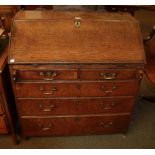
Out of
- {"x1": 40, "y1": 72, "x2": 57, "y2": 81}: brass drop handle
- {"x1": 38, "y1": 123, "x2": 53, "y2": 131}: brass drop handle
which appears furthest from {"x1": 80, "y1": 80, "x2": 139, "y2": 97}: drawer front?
{"x1": 38, "y1": 123, "x2": 53, "y2": 131}: brass drop handle

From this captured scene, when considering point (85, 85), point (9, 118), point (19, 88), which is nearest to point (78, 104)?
point (85, 85)

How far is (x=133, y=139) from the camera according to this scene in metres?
1.82

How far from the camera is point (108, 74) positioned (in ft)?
4.51

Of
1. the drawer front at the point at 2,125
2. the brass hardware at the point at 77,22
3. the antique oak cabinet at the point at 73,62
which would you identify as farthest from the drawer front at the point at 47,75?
the drawer front at the point at 2,125

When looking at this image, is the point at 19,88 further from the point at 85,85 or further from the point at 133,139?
the point at 133,139

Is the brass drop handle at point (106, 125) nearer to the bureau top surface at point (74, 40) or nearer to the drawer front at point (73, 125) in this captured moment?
the drawer front at point (73, 125)

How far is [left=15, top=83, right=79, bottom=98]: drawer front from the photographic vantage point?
1384mm

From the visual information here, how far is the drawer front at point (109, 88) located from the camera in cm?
142

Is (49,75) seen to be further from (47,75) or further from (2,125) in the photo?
(2,125)

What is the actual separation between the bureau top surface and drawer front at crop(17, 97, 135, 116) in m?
0.36

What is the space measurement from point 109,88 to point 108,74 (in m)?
0.13

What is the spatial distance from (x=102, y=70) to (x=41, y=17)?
580mm

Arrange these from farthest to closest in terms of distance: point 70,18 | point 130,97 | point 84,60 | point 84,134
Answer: point 84,134, point 130,97, point 70,18, point 84,60

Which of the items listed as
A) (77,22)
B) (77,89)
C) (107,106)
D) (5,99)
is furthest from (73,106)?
(77,22)
